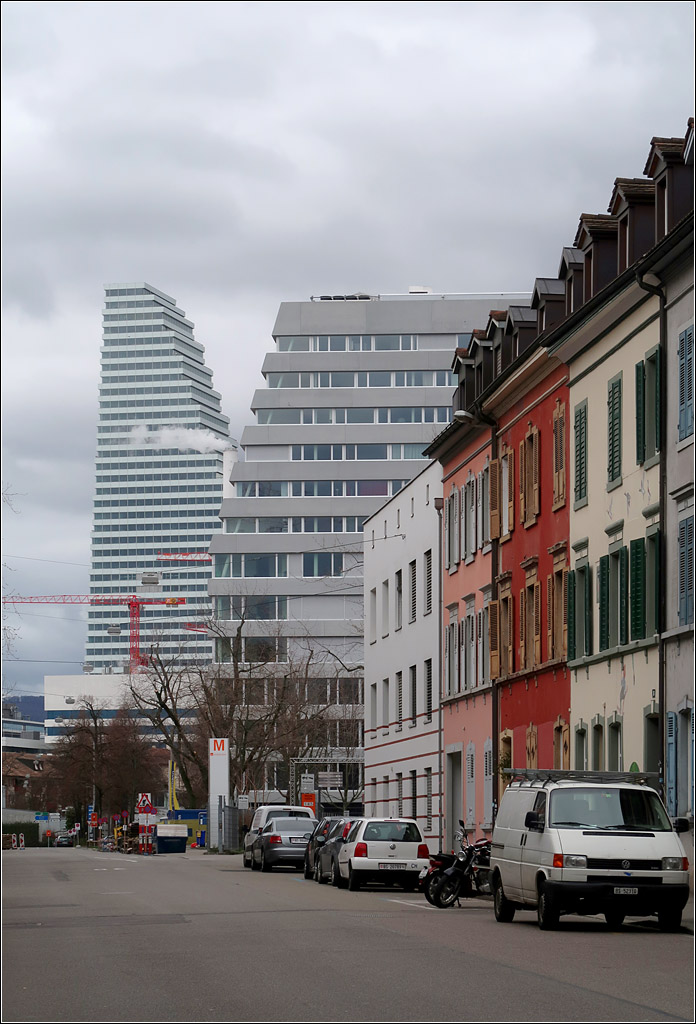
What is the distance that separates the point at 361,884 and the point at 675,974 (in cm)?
2005

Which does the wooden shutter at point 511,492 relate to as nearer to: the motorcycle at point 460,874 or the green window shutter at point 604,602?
the green window shutter at point 604,602

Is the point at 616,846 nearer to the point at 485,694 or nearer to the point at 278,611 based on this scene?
the point at 485,694

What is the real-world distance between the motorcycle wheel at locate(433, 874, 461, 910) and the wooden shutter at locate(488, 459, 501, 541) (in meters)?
16.0

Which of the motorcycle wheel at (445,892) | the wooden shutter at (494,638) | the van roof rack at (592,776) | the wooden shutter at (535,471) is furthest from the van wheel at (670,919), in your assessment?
the wooden shutter at (494,638)

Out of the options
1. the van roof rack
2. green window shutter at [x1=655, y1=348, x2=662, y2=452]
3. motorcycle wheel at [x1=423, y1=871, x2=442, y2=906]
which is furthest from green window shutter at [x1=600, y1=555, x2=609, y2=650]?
the van roof rack

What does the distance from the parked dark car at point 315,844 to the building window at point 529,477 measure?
8.34m

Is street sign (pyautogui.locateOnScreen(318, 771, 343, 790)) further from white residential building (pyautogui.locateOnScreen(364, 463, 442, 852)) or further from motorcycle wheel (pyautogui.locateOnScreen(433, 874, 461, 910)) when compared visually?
motorcycle wheel (pyautogui.locateOnScreen(433, 874, 461, 910))

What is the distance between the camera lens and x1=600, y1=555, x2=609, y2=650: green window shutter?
31.2m

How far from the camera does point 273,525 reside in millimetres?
128250

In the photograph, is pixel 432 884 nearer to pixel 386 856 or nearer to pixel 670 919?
pixel 670 919

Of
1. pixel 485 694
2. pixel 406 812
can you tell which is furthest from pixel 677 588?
pixel 406 812

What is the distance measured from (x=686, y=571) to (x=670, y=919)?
7198 millimetres

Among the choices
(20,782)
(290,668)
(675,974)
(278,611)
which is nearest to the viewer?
(675,974)

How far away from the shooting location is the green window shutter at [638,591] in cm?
2877
